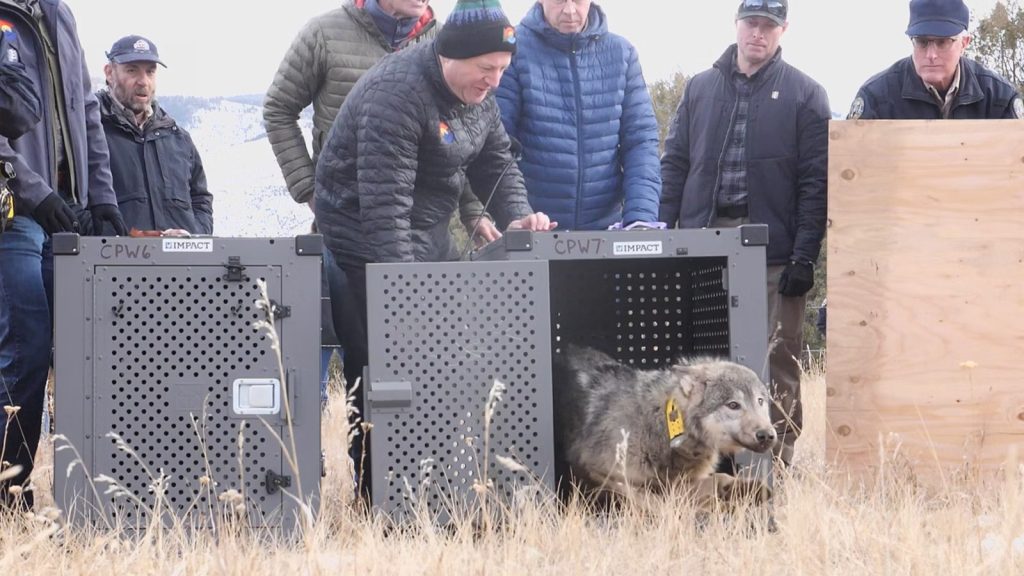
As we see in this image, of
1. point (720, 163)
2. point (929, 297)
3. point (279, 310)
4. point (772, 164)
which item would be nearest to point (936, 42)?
point (772, 164)

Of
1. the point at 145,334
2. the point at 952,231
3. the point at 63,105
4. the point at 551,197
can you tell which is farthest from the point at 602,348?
the point at 63,105

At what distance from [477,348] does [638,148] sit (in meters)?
1.78

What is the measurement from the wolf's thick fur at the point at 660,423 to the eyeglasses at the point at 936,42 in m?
1.82

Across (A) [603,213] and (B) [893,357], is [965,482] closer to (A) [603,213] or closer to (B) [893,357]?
(B) [893,357]

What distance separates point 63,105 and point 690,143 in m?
2.75

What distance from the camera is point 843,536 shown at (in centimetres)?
358

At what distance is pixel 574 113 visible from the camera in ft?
17.8

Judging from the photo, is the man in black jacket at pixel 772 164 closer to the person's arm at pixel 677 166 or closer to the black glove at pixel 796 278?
the black glove at pixel 796 278

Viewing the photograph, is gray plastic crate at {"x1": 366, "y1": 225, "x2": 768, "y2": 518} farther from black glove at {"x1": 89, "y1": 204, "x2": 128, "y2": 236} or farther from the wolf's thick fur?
black glove at {"x1": 89, "y1": 204, "x2": 128, "y2": 236}

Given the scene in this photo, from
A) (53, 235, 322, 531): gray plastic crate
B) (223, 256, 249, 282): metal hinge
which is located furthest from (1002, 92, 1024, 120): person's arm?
(223, 256, 249, 282): metal hinge

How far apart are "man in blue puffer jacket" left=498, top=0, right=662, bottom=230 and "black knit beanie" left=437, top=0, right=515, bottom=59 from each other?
1.00 m

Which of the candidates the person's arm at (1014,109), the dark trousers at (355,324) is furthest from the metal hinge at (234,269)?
the person's arm at (1014,109)

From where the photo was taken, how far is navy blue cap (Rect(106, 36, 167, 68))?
20.2ft

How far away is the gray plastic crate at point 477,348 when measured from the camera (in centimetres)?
390
